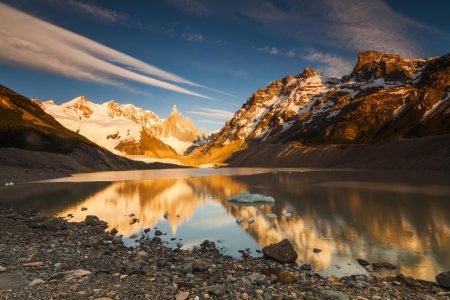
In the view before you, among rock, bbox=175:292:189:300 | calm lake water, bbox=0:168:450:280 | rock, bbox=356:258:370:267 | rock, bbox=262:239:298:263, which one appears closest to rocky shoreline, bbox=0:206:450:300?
rock, bbox=175:292:189:300

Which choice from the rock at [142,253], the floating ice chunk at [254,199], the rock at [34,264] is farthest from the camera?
the floating ice chunk at [254,199]

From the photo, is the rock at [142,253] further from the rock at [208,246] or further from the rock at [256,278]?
the rock at [256,278]

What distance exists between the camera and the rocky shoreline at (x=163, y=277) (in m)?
13.5

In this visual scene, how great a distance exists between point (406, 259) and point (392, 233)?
23.4 ft

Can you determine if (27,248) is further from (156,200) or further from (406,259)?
(156,200)

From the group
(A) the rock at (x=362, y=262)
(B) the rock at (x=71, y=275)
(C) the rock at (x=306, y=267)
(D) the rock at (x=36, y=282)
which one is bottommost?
(C) the rock at (x=306, y=267)

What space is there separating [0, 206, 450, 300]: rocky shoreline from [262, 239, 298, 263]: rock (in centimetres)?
41

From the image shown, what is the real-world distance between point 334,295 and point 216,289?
4.69m

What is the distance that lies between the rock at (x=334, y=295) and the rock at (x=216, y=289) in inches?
160

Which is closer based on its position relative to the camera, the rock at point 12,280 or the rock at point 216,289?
the rock at point 216,289

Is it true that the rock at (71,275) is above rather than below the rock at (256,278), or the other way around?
above

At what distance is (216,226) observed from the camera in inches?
1266

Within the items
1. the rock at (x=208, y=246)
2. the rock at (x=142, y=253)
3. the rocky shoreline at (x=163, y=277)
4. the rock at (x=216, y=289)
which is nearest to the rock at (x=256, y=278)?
the rocky shoreline at (x=163, y=277)

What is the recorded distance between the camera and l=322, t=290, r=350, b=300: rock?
13.3 meters
